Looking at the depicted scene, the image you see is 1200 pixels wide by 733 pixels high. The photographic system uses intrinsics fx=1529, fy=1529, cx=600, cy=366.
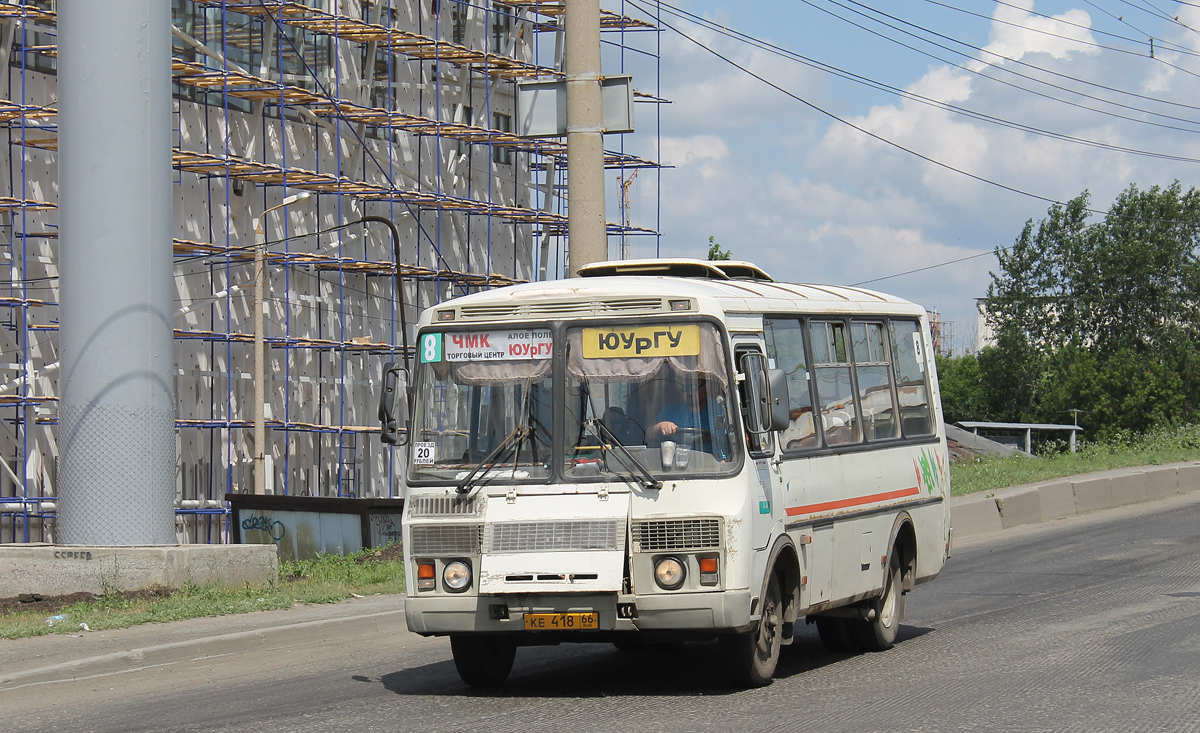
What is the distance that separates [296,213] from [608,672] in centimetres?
2908

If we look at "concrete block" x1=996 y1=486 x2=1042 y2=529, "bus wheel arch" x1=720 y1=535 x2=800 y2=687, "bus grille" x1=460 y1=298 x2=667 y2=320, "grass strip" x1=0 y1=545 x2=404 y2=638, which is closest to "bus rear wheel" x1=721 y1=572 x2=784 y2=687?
"bus wheel arch" x1=720 y1=535 x2=800 y2=687

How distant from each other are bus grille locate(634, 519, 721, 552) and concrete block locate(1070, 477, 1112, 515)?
626 inches

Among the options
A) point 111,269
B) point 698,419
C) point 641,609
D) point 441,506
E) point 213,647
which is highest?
point 111,269

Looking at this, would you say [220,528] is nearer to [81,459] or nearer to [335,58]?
[335,58]

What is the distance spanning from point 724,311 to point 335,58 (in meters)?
30.6

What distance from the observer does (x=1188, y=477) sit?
85.6 ft

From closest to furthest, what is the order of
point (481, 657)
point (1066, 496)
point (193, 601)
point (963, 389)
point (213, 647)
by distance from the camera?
point (481, 657), point (213, 647), point (193, 601), point (1066, 496), point (963, 389)

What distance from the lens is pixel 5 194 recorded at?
100 feet

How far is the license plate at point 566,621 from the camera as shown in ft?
28.6

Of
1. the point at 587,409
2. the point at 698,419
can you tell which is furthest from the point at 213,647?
the point at 698,419

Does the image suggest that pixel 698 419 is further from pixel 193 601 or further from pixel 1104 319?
pixel 1104 319

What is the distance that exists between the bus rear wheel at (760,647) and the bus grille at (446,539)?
62.9 inches

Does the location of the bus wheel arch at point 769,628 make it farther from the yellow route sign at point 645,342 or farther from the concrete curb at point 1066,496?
the concrete curb at point 1066,496

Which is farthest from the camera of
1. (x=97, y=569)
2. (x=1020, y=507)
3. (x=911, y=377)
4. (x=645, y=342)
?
(x=1020, y=507)
